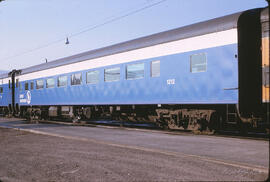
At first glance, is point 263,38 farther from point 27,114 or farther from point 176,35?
point 27,114

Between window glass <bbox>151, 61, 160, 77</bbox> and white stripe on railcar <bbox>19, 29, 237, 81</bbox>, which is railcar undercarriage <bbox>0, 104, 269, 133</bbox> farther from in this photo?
white stripe on railcar <bbox>19, 29, 237, 81</bbox>

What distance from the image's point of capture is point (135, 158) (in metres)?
6.55

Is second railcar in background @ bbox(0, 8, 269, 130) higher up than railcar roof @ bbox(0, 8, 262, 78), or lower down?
lower down

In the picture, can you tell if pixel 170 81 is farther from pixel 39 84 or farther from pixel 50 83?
pixel 39 84

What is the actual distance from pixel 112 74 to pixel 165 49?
140 inches

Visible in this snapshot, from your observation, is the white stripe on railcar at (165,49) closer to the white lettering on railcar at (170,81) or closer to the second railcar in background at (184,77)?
the second railcar in background at (184,77)

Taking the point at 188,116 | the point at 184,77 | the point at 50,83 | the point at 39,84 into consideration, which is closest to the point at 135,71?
the point at 184,77

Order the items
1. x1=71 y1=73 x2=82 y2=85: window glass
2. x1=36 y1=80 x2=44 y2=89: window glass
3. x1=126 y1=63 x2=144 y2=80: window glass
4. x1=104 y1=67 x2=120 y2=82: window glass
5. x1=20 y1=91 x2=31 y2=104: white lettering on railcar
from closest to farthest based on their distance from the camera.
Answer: x1=126 y1=63 x2=144 y2=80: window glass, x1=104 y1=67 x2=120 y2=82: window glass, x1=71 y1=73 x2=82 y2=85: window glass, x1=36 y1=80 x2=44 y2=89: window glass, x1=20 y1=91 x2=31 y2=104: white lettering on railcar

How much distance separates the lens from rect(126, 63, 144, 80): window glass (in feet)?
42.2

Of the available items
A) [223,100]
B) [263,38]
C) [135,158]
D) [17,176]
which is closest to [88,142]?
[135,158]

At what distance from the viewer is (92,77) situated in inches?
629

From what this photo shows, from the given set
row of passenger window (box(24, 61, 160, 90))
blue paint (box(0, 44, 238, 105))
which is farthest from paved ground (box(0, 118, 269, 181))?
row of passenger window (box(24, 61, 160, 90))

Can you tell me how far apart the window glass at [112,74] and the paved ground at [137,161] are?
220 inches

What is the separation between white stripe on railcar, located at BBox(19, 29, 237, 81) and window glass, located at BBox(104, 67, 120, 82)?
1.06 ft
